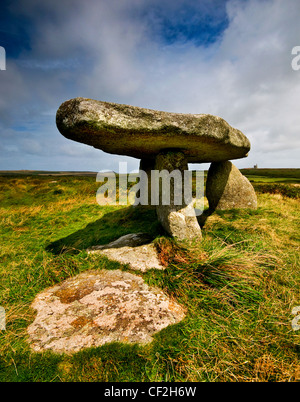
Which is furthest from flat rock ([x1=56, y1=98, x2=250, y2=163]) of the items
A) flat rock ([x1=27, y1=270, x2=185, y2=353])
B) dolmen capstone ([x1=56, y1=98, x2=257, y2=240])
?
flat rock ([x1=27, y1=270, x2=185, y2=353])

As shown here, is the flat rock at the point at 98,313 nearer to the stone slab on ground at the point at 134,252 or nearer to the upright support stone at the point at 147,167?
the stone slab on ground at the point at 134,252

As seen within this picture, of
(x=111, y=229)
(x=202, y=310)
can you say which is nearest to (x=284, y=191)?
(x=111, y=229)

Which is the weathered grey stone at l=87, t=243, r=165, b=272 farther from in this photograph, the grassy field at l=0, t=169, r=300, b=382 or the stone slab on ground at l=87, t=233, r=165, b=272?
the grassy field at l=0, t=169, r=300, b=382

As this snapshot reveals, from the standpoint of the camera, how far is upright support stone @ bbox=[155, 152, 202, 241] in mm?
4891

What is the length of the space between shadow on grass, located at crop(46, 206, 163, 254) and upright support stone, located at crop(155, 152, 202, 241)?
1.87 ft

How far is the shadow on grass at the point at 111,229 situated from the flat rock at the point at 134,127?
240cm

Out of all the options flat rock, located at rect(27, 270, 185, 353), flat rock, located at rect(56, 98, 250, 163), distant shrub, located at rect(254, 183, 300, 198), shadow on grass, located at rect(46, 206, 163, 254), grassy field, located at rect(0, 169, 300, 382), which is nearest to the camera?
grassy field, located at rect(0, 169, 300, 382)

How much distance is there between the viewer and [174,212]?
5008 millimetres

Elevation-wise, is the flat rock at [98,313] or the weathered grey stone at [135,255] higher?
the weathered grey stone at [135,255]

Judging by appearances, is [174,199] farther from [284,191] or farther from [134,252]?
[284,191]

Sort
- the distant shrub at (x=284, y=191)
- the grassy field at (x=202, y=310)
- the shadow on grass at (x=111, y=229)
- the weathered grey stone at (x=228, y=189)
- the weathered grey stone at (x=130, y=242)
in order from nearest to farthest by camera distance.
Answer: the grassy field at (x=202, y=310)
the weathered grey stone at (x=130, y=242)
the shadow on grass at (x=111, y=229)
the weathered grey stone at (x=228, y=189)
the distant shrub at (x=284, y=191)

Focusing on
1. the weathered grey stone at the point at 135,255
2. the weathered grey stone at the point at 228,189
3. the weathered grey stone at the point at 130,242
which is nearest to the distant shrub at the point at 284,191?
the weathered grey stone at the point at 228,189

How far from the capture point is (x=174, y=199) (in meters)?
5.18

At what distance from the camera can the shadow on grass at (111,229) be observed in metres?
5.66
